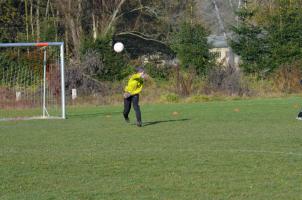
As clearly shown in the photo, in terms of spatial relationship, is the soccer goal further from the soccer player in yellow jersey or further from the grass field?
the soccer player in yellow jersey

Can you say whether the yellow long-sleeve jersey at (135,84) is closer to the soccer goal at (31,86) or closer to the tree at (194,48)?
the soccer goal at (31,86)

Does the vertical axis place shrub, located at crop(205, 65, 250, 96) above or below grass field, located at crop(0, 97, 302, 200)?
above

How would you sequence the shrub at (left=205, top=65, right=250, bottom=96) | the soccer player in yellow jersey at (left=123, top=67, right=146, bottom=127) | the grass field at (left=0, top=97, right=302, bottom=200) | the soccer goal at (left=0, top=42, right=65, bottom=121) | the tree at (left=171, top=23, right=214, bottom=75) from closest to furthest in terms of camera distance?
the grass field at (left=0, top=97, right=302, bottom=200), the soccer player in yellow jersey at (left=123, top=67, right=146, bottom=127), the soccer goal at (left=0, top=42, right=65, bottom=121), the shrub at (left=205, top=65, right=250, bottom=96), the tree at (left=171, top=23, right=214, bottom=75)

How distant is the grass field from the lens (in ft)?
30.1

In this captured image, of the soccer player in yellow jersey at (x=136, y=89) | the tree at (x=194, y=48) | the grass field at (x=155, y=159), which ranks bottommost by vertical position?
the grass field at (x=155, y=159)

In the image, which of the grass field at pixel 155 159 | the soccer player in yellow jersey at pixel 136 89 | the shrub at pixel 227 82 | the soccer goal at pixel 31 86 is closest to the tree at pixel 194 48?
the shrub at pixel 227 82

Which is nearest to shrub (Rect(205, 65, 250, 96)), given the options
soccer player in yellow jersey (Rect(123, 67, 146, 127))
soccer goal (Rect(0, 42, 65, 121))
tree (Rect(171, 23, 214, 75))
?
tree (Rect(171, 23, 214, 75))

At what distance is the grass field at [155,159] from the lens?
917cm

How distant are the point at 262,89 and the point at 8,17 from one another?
53.7 feet

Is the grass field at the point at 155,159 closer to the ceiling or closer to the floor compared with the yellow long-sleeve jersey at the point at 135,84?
closer to the floor

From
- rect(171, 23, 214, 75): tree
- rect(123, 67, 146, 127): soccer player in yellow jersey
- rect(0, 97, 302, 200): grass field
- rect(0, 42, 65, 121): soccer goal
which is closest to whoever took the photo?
rect(0, 97, 302, 200): grass field

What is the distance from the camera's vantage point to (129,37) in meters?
47.1

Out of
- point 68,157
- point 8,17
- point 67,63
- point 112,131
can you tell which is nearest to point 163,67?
point 67,63

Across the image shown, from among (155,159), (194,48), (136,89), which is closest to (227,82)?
(194,48)
